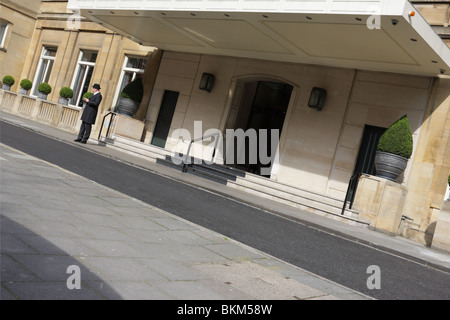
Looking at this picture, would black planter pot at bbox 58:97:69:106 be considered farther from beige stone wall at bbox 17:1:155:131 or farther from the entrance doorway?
the entrance doorway

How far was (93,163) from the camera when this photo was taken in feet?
34.2

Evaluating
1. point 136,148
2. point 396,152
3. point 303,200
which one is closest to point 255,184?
point 303,200

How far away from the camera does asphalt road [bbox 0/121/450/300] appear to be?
516cm

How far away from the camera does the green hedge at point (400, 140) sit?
37.1ft

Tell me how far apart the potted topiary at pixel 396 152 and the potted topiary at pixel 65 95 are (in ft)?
51.1

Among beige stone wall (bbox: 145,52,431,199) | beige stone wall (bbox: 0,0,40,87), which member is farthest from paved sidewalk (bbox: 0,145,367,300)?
beige stone wall (bbox: 0,0,40,87)

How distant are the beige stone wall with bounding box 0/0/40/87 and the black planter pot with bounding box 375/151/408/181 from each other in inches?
870

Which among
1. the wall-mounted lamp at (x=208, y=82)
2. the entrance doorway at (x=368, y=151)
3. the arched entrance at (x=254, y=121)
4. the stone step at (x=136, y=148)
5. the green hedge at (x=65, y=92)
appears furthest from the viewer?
the green hedge at (x=65, y=92)

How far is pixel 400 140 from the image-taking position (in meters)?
11.3

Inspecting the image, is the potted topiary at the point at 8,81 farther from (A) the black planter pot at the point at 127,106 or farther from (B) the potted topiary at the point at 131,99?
(A) the black planter pot at the point at 127,106

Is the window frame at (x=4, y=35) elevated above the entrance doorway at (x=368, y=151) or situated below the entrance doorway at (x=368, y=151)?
above

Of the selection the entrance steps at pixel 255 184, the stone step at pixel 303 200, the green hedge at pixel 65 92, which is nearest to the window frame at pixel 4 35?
the green hedge at pixel 65 92

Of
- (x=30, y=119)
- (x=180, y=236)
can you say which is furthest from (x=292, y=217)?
(x=30, y=119)

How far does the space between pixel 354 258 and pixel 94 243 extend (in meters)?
3.98
